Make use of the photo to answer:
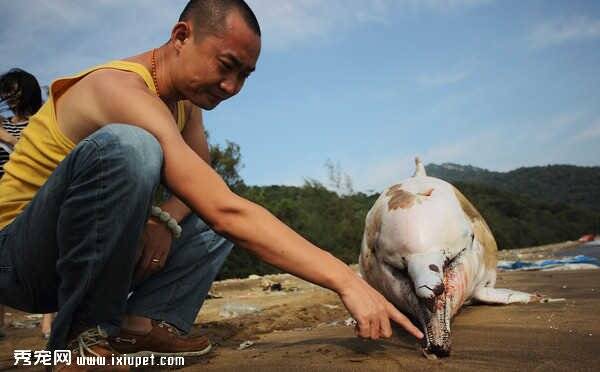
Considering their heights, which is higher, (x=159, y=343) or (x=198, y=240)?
(x=198, y=240)

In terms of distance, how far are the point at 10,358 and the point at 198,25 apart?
210 cm

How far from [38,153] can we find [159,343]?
3.03 ft

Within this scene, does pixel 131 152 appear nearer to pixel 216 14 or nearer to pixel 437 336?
pixel 216 14

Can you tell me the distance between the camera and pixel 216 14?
1.90m

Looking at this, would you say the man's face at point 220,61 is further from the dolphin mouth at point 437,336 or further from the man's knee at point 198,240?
the dolphin mouth at point 437,336

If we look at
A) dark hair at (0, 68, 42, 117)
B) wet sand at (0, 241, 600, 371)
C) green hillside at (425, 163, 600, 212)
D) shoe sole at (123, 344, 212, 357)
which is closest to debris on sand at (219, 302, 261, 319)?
wet sand at (0, 241, 600, 371)

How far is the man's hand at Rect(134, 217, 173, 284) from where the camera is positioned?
195cm

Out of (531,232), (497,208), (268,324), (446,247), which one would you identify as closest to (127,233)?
(446,247)

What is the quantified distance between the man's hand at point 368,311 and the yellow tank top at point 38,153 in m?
1.07

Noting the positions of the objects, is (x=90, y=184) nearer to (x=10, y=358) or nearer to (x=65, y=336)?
(x=65, y=336)

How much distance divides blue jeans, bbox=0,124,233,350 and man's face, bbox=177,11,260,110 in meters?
0.42

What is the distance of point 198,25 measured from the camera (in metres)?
1.94

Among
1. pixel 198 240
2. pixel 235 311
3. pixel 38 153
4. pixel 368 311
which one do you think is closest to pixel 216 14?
pixel 38 153

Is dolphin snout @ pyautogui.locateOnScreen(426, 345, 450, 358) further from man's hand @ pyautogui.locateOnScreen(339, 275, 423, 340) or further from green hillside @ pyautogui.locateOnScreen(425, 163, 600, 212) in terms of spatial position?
green hillside @ pyautogui.locateOnScreen(425, 163, 600, 212)
